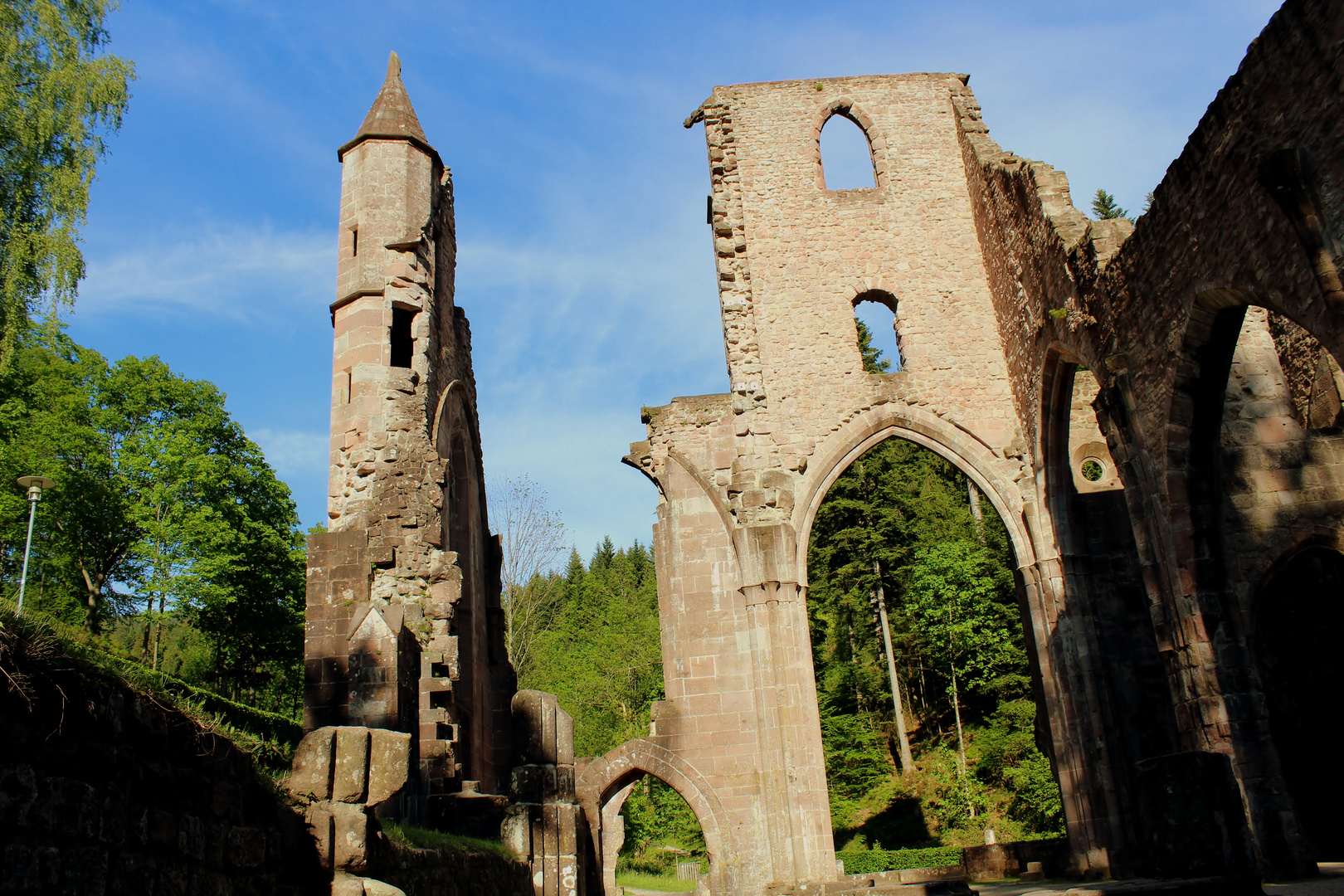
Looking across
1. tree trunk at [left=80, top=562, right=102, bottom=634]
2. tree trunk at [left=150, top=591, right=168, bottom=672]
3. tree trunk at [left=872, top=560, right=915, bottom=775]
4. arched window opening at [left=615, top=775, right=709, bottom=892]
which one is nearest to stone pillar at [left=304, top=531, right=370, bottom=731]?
tree trunk at [left=80, top=562, right=102, bottom=634]

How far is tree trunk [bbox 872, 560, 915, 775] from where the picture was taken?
23297 mm

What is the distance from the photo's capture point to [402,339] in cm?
1105

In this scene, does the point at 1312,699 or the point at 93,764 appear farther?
the point at 1312,699

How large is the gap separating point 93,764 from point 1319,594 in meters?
11.8

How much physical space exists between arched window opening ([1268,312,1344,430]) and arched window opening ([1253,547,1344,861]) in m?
1.87

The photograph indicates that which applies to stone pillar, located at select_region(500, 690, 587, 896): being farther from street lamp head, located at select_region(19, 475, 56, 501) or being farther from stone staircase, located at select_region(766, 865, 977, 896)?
street lamp head, located at select_region(19, 475, 56, 501)

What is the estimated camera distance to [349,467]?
9461 mm

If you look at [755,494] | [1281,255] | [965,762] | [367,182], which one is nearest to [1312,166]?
[1281,255]

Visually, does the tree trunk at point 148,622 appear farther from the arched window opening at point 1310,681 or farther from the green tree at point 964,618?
the arched window opening at point 1310,681

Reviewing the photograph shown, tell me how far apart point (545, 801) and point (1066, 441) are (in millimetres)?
8423

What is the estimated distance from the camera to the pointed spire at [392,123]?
1109cm

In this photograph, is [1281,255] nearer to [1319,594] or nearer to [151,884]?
[1319,594]

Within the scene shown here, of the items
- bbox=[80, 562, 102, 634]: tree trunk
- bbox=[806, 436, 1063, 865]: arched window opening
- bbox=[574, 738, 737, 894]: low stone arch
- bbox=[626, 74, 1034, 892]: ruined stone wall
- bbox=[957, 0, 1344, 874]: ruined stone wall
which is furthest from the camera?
bbox=[806, 436, 1063, 865]: arched window opening

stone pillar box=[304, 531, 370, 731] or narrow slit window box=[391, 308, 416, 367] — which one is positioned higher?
narrow slit window box=[391, 308, 416, 367]
